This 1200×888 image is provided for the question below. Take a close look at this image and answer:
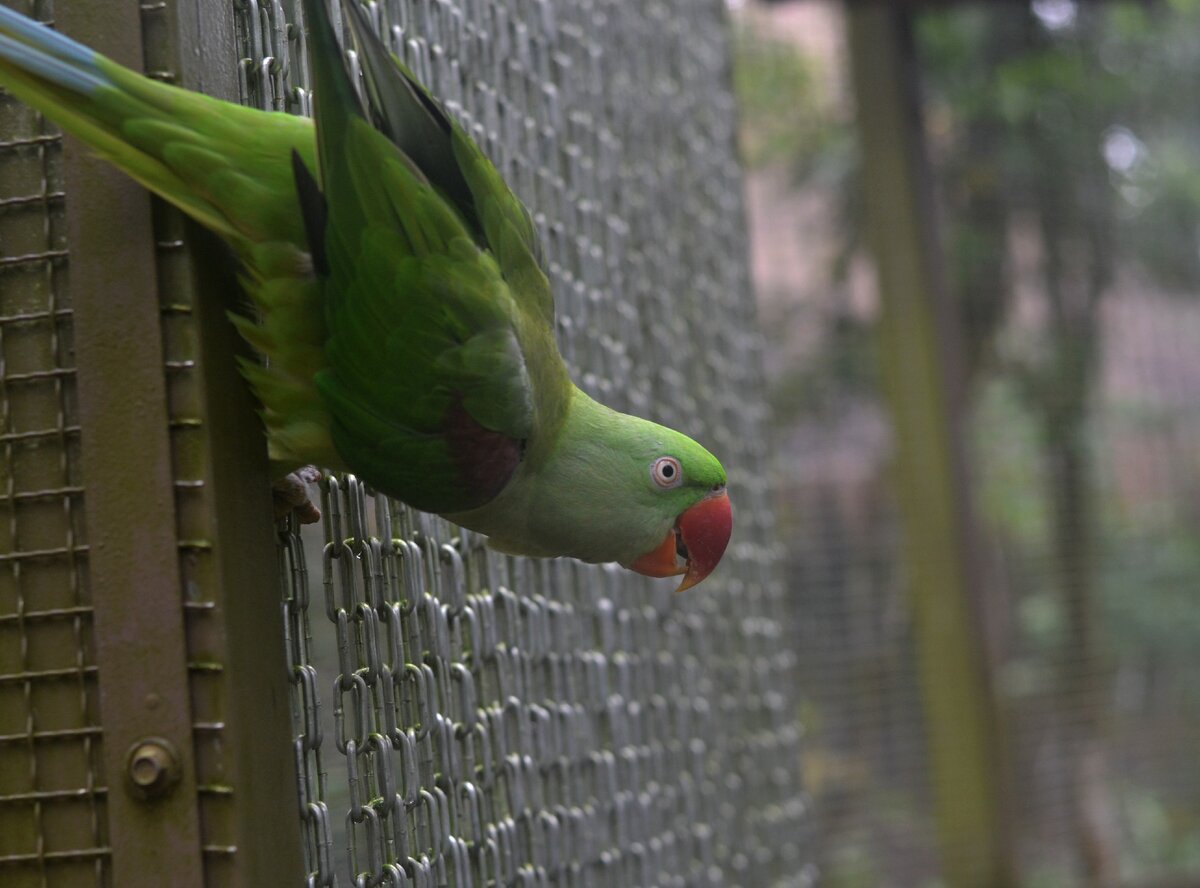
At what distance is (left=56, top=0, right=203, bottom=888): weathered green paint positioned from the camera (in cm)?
91

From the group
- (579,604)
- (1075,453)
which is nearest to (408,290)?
(579,604)

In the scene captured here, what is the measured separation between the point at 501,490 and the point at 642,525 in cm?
20

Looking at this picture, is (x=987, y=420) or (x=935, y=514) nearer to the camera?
(x=935, y=514)

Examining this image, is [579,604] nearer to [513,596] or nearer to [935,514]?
[513,596]

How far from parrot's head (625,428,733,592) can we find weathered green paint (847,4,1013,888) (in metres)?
1.87

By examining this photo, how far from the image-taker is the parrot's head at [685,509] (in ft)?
4.31

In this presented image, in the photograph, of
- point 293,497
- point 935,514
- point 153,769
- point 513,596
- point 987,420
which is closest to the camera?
point 153,769

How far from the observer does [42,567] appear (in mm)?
964

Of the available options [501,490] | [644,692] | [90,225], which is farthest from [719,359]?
[90,225]

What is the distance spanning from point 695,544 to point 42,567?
698mm

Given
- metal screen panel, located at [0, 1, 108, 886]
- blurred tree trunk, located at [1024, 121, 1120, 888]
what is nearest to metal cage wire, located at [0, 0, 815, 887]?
metal screen panel, located at [0, 1, 108, 886]

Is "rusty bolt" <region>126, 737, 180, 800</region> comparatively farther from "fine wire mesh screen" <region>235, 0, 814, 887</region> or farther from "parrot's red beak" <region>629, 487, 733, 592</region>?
"parrot's red beak" <region>629, 487, 733, 592</region>

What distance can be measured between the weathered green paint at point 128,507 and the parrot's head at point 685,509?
0.56m

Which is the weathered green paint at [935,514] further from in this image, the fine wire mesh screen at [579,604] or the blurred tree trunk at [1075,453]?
the fine wire mesh screen at [579,604]
